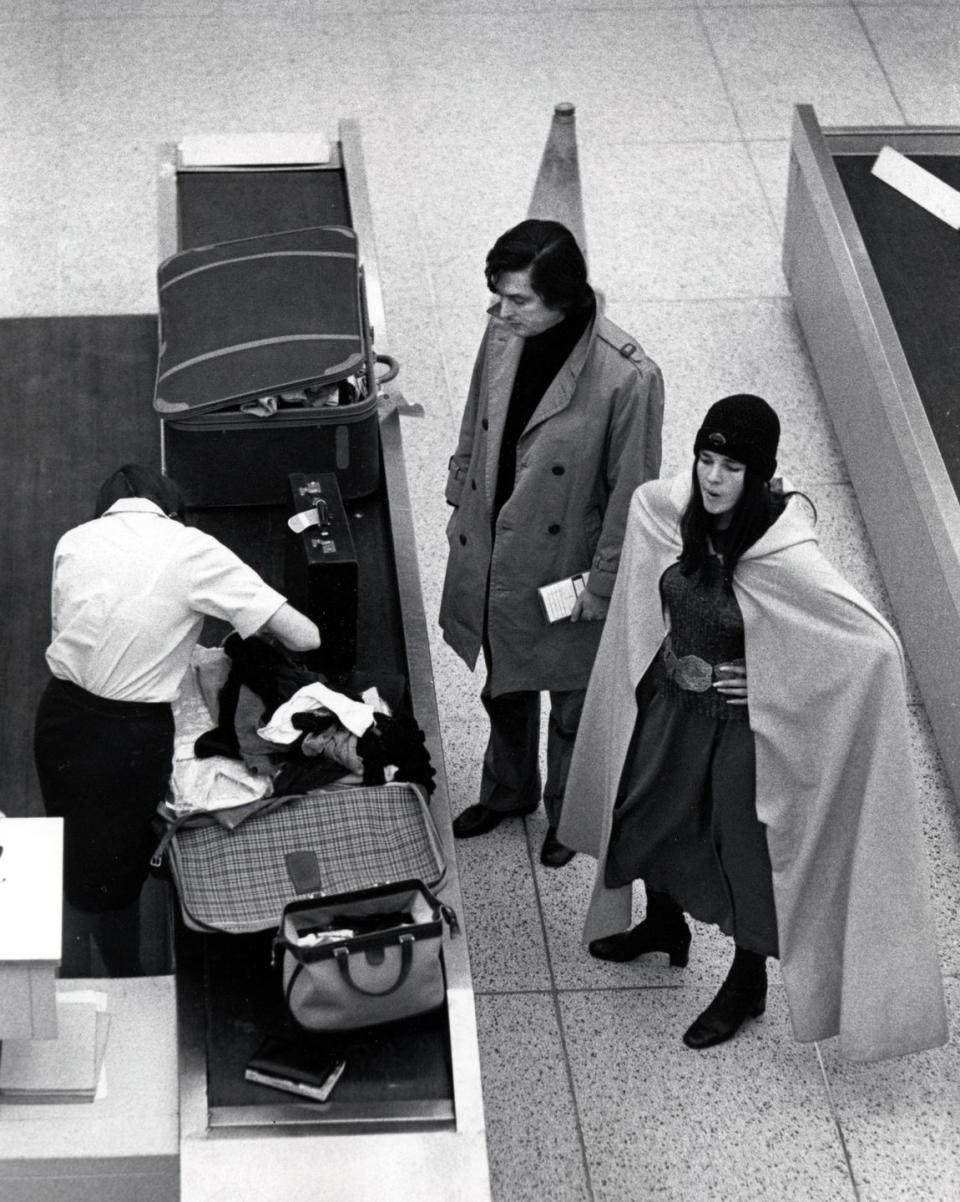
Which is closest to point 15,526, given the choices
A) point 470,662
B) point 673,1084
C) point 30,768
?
point 30,768

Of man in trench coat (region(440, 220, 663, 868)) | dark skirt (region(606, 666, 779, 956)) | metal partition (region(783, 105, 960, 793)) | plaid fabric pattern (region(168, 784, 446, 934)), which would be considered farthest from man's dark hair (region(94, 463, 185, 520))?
metal partition (region(783, 105, 960, 793))

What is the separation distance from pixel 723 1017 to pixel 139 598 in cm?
173

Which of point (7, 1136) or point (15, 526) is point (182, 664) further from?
point (15, 526)

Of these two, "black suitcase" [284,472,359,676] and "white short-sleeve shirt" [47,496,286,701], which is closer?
"white short-sleeve shirt" [47,496,286,701]

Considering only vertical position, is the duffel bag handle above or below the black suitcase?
below

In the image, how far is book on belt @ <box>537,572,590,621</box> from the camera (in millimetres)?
4508

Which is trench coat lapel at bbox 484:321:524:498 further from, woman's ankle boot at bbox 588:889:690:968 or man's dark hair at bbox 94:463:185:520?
woman's ankle boot at bbox 588:889:690:968

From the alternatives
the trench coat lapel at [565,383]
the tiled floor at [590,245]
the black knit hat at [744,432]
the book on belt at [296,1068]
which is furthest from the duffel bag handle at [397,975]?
the trench coat lapel at [565,383]

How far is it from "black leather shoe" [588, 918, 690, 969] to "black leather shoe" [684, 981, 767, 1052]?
19 centimetres

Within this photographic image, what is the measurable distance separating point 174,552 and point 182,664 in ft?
0.87

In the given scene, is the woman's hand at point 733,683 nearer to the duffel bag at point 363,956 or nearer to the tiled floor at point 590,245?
the duffel bag at point 363,956

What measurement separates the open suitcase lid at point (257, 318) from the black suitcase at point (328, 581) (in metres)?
0.53

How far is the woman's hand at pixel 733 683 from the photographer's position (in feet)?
12.8

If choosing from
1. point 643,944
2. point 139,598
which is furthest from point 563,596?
point 139,598
